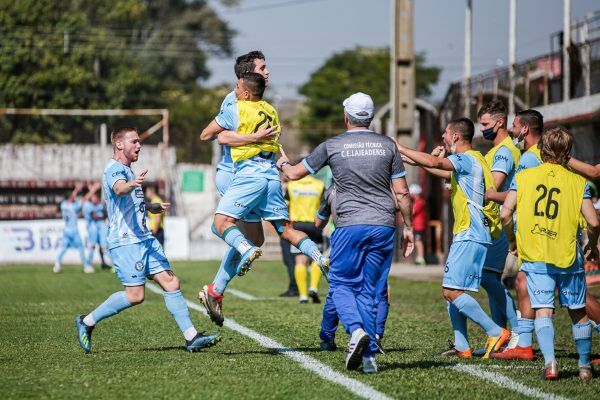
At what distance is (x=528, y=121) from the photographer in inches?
390

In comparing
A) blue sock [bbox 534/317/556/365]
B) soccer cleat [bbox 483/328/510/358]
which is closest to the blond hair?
blue sock [bbox 534/317/556/365]

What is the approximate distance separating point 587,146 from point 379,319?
12.9m

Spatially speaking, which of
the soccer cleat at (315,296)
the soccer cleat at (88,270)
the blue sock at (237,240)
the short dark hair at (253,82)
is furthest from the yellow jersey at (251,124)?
the soccer cleat at (88,270)

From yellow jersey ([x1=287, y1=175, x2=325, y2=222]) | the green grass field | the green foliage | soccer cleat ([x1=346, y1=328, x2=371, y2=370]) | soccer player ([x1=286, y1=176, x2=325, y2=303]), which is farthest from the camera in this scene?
the green foliage

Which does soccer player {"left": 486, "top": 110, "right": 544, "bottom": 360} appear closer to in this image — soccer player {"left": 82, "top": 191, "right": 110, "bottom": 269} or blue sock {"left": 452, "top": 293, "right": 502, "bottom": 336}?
blue sock {"left": 452, "top": 293, "right": 502, "bottom": 336}

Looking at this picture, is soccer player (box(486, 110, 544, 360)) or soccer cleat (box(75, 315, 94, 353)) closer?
soccer player (box(486, 110, 544, 360))

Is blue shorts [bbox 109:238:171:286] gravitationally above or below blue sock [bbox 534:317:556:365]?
above

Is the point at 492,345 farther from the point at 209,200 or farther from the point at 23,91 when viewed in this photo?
the point at 23,91

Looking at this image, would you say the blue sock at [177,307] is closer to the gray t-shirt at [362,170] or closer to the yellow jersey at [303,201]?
the gray t-shirt at [362,170]

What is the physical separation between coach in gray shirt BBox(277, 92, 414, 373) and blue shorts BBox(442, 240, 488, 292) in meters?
1.04

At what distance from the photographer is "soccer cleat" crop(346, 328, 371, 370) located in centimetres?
804

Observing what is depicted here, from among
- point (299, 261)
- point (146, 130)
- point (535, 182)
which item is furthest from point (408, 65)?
point (535, 182)

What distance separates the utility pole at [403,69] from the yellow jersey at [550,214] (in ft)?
62.0

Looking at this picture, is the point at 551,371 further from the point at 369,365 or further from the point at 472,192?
the point at 472,192
